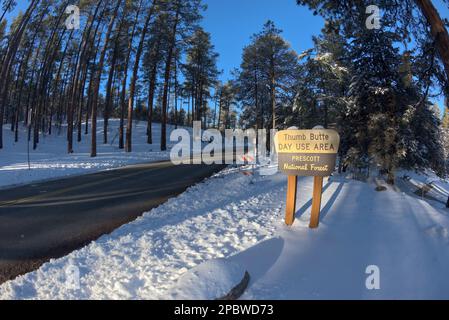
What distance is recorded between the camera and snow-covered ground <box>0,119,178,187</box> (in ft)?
46.3

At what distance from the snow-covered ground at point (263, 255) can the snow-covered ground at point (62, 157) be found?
9.25 metres

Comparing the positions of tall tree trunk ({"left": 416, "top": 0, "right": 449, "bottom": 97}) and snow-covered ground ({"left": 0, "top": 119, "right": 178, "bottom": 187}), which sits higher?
tall tree trunk ({"left": 416, "top": 0, "right": 449, "bottom": 97})

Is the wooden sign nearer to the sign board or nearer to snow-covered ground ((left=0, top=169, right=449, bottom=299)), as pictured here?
the sign board

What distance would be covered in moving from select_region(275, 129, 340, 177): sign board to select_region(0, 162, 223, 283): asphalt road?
3776 mm

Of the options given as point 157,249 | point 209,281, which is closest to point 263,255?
point 209,281

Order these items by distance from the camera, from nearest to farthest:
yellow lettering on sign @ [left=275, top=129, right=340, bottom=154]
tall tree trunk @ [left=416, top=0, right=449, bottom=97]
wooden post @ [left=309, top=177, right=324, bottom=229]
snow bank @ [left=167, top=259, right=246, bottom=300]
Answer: snow bank @ [left=167, top=259, right=246, bottom=300] < yellow lettering on sign @ [left=275, top=129, right=340, bottom=154] < wooden post @ [left=309, top=177, right=324, bottom=229] < tall tree trunk @ [left=416, top=0, right=449, bottom=97]

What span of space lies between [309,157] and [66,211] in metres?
5.98

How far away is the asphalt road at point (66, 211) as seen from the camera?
5.04m
